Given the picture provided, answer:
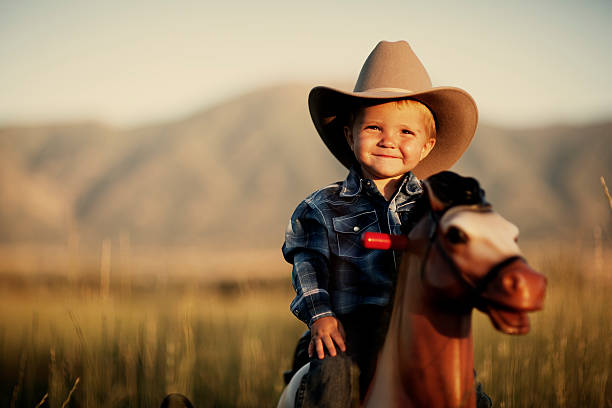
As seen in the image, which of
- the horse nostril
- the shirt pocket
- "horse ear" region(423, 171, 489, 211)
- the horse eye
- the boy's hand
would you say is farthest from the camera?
the shirt pocket

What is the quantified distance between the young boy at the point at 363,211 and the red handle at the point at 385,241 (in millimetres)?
363

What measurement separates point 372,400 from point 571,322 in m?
4.76

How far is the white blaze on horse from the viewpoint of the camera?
70.6 inches

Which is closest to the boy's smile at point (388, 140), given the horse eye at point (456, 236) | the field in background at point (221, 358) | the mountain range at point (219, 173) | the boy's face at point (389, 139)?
the boy's face at point (389, 139)

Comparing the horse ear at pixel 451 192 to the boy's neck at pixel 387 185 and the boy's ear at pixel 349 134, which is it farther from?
the boy's ear at pixel 349 134

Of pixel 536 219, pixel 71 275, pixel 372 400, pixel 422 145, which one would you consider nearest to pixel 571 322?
pixel 422 145

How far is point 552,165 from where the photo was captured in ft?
259

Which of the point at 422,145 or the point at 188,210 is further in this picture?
the point at 188,210

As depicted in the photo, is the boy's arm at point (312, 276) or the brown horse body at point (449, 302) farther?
the boy's arm at point (312, 276)

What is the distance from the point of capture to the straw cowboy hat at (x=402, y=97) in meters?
3.06

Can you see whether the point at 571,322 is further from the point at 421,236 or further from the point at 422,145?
the point at 421,236

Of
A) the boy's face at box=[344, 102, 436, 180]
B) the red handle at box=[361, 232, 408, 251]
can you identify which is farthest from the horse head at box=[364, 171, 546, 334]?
the boy's face at box=[344, 102, 436, 180]

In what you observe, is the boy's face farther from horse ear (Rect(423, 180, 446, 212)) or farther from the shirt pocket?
horse ear (Rect(423, 180, 446, 212))

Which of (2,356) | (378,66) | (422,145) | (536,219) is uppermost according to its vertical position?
(536,219)
